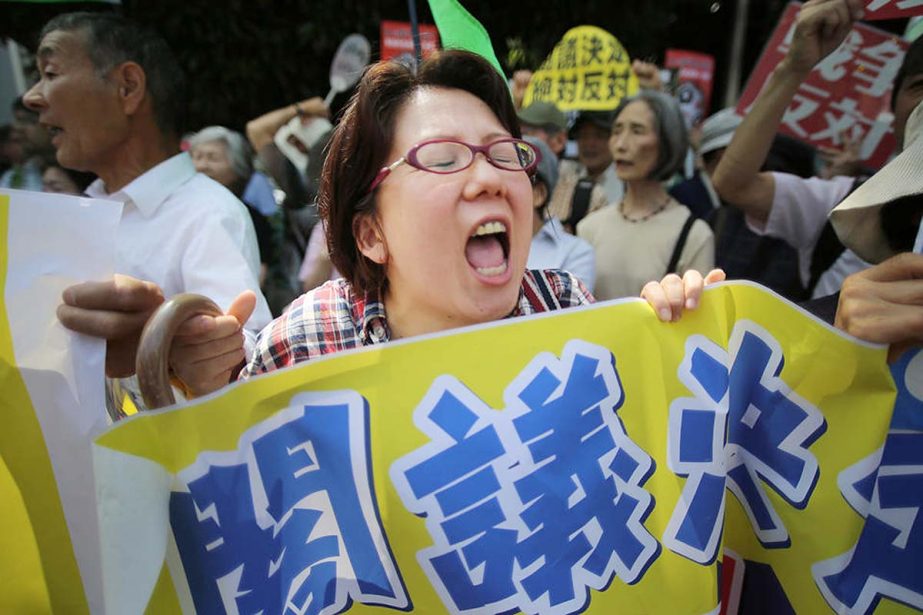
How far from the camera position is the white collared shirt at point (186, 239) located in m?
1.97

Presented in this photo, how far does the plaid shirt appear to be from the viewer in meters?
1.47

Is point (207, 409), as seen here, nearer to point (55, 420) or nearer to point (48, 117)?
point (55, 420)

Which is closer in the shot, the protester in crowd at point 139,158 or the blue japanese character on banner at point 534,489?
the blue japanese character on banner at point 534,489

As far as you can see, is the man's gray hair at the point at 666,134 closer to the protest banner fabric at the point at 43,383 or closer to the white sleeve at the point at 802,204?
the white sleeve at the point at 802,204

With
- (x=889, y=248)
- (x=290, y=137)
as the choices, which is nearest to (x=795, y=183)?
(x=889, y=248)

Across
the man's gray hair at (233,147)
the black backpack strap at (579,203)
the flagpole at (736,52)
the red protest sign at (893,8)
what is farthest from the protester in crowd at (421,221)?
the flagpole at (736,52)

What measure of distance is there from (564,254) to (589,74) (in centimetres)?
202

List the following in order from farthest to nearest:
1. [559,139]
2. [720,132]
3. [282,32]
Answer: [282,32] < [559,139] < [720,132]

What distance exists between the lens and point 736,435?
1323 mm

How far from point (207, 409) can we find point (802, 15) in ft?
5.66

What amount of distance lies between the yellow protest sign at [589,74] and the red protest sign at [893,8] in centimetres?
278

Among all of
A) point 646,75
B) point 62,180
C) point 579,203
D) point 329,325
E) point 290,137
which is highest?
point 646,75

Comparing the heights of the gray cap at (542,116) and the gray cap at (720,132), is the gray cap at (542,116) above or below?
above

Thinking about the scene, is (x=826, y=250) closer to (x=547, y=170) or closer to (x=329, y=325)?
(x=547, y=170)
